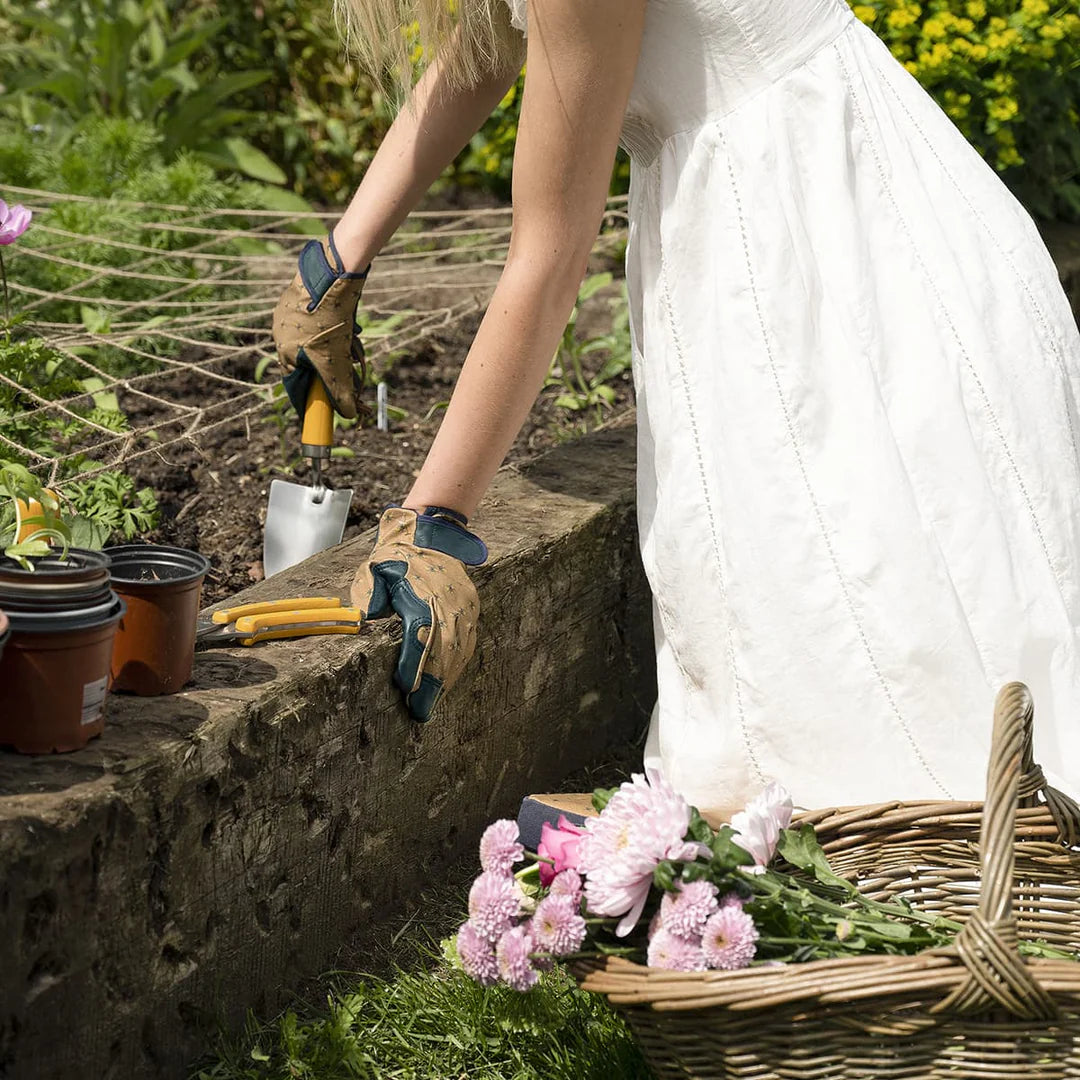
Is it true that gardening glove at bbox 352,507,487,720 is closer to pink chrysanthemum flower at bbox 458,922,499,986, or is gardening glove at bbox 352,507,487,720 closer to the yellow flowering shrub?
pink chrysanthemum flower at bbox 458,922,499,986

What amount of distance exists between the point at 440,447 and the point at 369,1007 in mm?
703

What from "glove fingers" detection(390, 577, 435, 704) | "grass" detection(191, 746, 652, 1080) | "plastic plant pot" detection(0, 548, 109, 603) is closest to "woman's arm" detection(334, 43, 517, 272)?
"glove fingers" detection(390, 577, 435, 704)

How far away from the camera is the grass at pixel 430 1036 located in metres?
1.66

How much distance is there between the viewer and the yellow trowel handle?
235cm

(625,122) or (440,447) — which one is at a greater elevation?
(625,122)

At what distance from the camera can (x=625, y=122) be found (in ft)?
6.27

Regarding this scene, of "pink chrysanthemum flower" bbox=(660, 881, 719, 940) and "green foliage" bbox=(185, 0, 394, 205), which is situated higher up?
"green foliage" bbox=(185, 0, 394, 205)

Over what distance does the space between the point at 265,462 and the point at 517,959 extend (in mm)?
1705

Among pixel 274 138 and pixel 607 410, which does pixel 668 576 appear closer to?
pixel 607 410

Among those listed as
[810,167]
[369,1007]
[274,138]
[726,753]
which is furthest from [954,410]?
[274,138]

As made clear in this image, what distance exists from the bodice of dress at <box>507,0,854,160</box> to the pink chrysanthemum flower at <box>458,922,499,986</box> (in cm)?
105

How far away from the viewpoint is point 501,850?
4.72 feet

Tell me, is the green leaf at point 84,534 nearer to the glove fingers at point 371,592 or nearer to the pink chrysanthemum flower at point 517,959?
the glove fingers at point 371,592

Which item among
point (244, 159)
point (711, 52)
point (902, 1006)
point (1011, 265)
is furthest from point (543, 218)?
point (244, 159)
